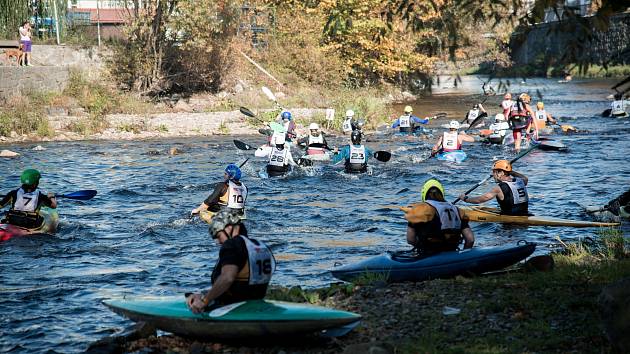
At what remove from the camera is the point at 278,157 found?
18953 millimetres

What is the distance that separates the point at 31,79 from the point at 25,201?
18.4 meters

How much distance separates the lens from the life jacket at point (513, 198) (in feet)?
42.5

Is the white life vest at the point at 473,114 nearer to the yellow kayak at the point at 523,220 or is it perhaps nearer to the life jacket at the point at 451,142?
the life jacket at the point at 451,142

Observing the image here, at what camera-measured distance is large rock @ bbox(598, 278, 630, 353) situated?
5805 mm

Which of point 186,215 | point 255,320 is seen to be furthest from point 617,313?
point 186,215

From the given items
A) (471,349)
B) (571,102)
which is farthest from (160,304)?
(571,102)

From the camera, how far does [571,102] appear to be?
133 feet

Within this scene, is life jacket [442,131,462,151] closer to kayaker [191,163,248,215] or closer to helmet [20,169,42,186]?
kayaker [191,163,248,215]

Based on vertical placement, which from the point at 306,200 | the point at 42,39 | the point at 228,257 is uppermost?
the point at 42,39

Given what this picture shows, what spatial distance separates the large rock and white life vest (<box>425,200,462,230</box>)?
113 inches

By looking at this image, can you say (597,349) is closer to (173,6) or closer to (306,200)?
(306,200)

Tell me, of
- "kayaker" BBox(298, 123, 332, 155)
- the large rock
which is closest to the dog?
"kayaker" BBox(298, 123, 332, 155)

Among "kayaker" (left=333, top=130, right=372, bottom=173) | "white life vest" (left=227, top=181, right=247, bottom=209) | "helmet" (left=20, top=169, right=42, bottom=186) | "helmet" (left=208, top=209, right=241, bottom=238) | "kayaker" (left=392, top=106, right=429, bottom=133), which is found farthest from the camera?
"kayaker" (left=392, top=106, right=429, bottom=133)

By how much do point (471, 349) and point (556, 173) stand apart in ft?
47.3
